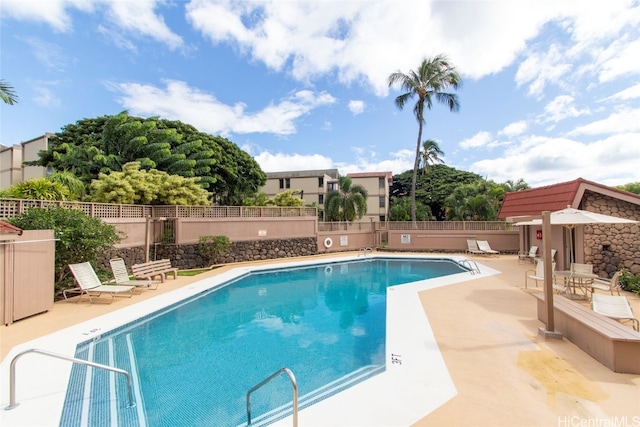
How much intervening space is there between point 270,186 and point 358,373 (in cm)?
3747

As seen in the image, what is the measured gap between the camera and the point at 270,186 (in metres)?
40.9

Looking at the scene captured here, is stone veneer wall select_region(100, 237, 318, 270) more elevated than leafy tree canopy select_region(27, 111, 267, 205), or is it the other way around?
leafy tree canopy select_region(27, 111, 267, 205)

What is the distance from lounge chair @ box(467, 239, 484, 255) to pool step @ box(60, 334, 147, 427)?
19.3 metres

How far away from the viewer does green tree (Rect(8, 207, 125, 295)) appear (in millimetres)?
7734

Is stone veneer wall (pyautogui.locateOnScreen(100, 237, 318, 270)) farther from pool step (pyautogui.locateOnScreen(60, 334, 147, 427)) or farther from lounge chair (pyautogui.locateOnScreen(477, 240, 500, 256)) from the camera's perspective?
lounge chair (pyautogui.locateOnScreen(477, 240, 500, 256))

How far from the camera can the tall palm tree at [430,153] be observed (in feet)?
113

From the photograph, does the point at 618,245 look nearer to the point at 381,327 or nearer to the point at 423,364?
the point at 381,327

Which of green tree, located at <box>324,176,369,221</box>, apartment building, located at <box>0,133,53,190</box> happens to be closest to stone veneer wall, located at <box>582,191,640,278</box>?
green tree, located at <box>324,176,369,221</box>

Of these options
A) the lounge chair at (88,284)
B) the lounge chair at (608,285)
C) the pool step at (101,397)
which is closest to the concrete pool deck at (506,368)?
the lounge chair at (88,284)

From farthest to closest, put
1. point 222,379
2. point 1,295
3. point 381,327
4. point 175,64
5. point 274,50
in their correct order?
1. point 175,64
2. point 274,50
3. point 381,327
4. point 1,295
5. point 222,379

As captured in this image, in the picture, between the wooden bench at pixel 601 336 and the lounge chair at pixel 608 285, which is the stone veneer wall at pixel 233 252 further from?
the lounge chair at pixel 608 285

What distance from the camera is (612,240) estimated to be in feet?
32.7

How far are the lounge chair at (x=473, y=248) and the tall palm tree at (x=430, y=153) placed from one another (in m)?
18.2

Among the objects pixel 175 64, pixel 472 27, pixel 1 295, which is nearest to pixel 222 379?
pixel 1 295
